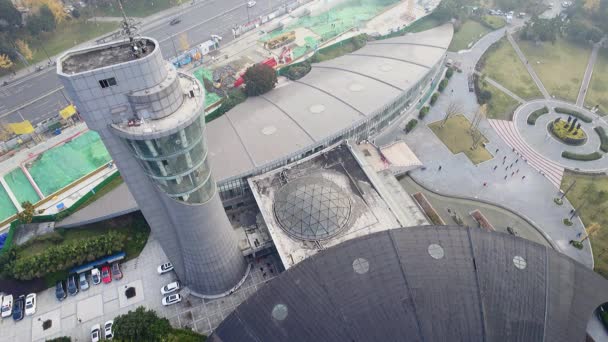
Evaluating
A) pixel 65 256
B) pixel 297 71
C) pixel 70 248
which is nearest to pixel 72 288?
pixel 65 256

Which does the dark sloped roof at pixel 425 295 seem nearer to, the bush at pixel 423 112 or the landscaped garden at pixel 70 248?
the landscaped garden at pixel 70 248

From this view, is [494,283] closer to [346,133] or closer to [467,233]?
[467,233]

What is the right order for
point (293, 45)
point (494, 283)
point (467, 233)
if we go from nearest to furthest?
1. point (494, 283)
2. point (467, 233)
3. point (293, 45)

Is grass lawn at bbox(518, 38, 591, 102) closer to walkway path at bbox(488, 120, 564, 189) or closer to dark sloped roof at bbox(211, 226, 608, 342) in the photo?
walkway path at bbox(488, 120, 564, 189)

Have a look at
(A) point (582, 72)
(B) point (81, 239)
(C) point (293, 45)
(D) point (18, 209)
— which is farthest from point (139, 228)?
(A) point (582, 72)

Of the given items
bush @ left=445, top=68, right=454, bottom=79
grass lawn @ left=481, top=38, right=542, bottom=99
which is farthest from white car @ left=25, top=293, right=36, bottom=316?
grass lawn @ left=481, top=38, right=542, bottom=99

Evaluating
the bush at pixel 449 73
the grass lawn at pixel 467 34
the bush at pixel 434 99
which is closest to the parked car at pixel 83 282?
the bush at pixel 434 99
